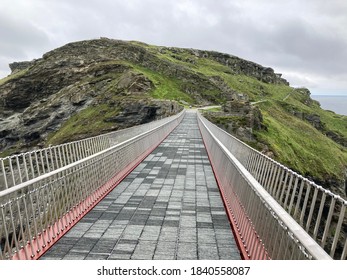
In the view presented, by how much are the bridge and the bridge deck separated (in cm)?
2

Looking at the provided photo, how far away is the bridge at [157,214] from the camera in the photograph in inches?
167

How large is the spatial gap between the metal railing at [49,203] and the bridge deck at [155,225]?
0.24m

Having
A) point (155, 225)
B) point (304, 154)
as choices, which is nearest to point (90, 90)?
point (304, 154)

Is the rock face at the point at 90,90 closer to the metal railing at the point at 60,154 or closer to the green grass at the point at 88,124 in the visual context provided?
the green grass at the point at 88,124

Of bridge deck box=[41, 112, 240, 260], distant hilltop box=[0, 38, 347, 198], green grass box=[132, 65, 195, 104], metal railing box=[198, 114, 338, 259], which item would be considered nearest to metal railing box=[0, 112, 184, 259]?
bridge deck box=[41, 112, 240, 260]

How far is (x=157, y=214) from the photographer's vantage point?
25.9 feet

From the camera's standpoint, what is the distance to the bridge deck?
228 inches

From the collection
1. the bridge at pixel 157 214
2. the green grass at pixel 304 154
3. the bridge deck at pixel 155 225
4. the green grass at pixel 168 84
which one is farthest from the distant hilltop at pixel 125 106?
the bridge at pixel 157 214

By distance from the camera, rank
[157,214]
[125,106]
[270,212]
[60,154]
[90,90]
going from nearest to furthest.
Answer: [270,212]
[157,214]
[60,154]
[125,106]
[90,90]

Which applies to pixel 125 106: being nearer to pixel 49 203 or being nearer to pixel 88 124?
pixel 88 124

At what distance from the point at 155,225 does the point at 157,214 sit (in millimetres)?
768

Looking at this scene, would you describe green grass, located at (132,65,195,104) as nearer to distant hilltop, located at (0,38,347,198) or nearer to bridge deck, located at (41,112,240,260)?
distant hilltop, located at (0,38,347,198)

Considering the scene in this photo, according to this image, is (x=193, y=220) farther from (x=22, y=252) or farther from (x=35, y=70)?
(x=35, y=70)

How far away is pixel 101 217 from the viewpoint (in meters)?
7.65
